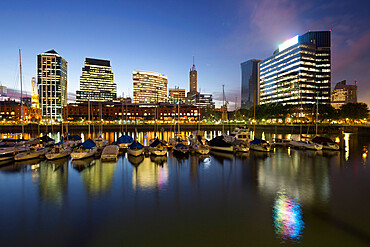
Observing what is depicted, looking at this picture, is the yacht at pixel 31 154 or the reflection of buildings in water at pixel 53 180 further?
the yacht at pixel 31 154

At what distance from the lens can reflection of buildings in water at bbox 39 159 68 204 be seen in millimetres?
21016

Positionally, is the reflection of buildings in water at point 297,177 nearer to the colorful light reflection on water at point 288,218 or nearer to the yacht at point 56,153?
the colorful light reflection on water at point 288,218

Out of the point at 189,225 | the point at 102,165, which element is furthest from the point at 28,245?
the point at 102,165

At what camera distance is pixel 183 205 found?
18.7 m

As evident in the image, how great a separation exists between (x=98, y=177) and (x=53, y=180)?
548 centimetres

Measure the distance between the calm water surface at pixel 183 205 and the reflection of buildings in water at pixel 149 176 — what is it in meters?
0.13

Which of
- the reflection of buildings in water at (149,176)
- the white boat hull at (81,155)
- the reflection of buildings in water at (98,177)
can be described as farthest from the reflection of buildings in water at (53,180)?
the reflection of buildings in water at (149,176)

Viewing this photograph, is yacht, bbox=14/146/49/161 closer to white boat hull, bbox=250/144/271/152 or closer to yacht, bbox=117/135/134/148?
yacht, bbox=117/135/134/148

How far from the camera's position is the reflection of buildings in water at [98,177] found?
22745 millimetres

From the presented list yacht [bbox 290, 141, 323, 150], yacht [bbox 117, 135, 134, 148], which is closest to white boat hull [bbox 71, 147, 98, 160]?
yacht [bbox 117, 135, 134, 148]

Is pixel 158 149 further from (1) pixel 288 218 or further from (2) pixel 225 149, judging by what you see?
(1) pixel 288 218

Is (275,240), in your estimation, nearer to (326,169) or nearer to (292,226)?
(292,226)

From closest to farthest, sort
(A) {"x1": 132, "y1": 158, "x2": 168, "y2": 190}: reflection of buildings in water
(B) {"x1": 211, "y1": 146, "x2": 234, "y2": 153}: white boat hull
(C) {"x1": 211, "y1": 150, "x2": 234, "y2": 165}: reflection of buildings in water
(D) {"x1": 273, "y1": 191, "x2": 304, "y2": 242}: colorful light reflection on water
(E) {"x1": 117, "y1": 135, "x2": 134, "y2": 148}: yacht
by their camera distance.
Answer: (D) {"x1": 273, "y1": 191, "x2": 304, "y2": 242}: colorful light reflection on water, (A) {"x1": 132, "y1": 158, "x2": 168, "y2": 190}: reflection of buildings in water, (C) {"x1": 211, "y1": 150, "x2": 234, "y2": 165}: reflection of buildings in water, (B) {"x1": 211, "y1": 146, "x2": 234, "y2": 153}: white boat hull, (E) {"x1": 117, "y1": 135, "x2": 134, "y2": 148}: yacht

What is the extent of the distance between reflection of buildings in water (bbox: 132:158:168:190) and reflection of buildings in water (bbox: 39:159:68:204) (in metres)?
8.06
